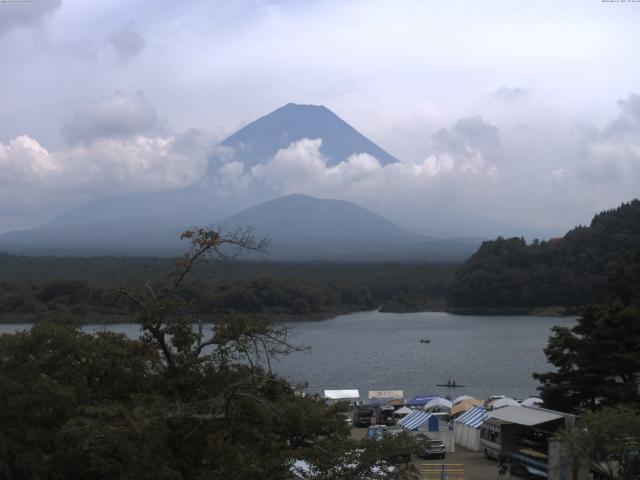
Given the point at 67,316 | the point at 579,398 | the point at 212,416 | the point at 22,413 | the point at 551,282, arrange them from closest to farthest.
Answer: the point at 212,416 < the point at 22,413 < the point at 67,316 < the point at 579,398 < the point at 551,282

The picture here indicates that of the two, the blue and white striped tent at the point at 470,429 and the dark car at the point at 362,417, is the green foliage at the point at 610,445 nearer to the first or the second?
the blue and white striped tent at the point at 470,429

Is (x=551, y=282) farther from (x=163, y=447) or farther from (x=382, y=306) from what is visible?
(x=163, y=447)

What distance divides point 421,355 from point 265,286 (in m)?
13.3

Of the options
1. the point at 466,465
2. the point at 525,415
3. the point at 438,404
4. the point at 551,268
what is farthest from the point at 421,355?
the point at 525,415

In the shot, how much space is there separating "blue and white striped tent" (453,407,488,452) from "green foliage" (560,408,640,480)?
3.58 m

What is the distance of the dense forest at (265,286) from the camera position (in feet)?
122

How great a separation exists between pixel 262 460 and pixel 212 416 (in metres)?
0.47

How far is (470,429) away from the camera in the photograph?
11.4m

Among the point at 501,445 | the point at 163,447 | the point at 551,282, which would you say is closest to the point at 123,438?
the point at 163,447

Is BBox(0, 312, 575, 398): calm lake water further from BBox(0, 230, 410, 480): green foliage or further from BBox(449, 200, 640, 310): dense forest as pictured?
BBox(0, 230, 410, 480): green foliage

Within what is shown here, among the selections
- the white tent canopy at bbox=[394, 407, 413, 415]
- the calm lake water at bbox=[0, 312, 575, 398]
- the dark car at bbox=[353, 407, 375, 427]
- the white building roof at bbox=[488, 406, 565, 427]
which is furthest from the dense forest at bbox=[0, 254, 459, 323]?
the white building roof at bbox=[488, 406, 565, 427]

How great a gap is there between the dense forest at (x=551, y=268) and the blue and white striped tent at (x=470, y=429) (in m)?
31.8

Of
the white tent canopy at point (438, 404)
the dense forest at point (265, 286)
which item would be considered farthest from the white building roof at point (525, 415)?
the dense forest at point (265, 286)

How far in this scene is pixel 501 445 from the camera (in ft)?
32.3
